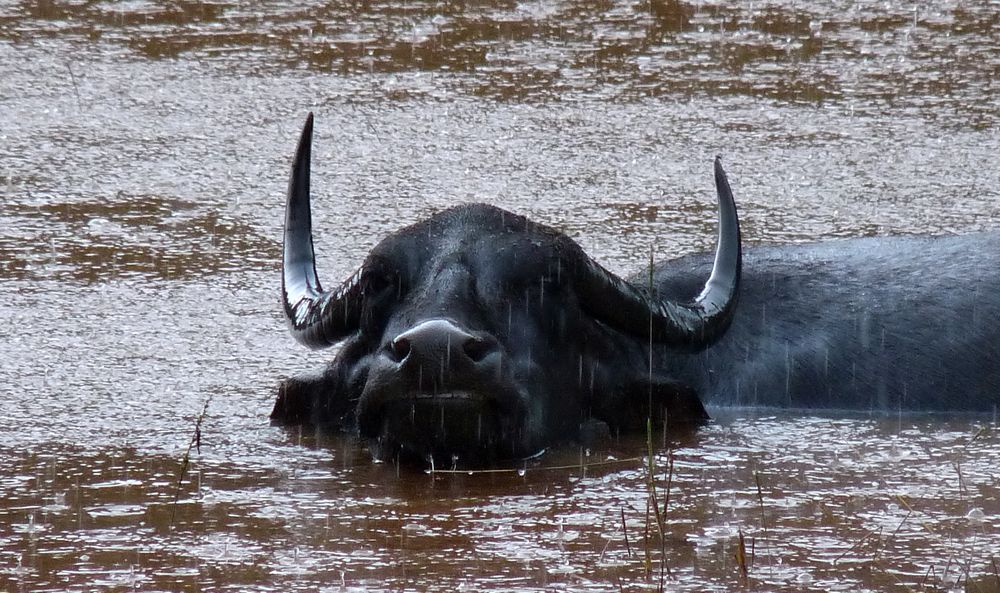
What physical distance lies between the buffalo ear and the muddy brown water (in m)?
0.09

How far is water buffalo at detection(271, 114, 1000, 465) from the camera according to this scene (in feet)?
17.3

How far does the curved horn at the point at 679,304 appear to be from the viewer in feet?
19.0

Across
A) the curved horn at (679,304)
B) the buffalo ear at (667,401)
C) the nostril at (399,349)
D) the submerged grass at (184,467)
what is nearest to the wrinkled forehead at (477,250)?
the curved horn at (679,304)

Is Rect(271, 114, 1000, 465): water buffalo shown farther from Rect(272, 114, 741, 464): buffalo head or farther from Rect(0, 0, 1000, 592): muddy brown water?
Rect(0, 0, 1000, 592): muddy brown water

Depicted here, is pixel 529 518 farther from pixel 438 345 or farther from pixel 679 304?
pixel 679 304

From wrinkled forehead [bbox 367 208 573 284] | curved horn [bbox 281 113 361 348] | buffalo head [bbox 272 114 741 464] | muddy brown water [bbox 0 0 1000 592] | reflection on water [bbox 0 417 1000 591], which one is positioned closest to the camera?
reflection on water [bbox 0 417 1000 591]

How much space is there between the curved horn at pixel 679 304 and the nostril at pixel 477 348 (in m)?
0.66

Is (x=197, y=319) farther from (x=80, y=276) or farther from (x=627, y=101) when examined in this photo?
(x=627, y=101)

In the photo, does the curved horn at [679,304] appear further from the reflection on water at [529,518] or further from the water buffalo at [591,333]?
the reflection on water at [529,518]

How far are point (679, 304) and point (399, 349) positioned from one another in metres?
1.24

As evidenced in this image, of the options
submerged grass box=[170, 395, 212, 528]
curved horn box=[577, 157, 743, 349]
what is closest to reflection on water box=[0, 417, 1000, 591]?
submerged grass box=[170, 395, 212, 528]

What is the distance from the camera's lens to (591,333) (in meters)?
5.91

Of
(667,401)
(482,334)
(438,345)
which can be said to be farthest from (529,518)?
(667,401)

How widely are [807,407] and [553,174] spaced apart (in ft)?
12.6
